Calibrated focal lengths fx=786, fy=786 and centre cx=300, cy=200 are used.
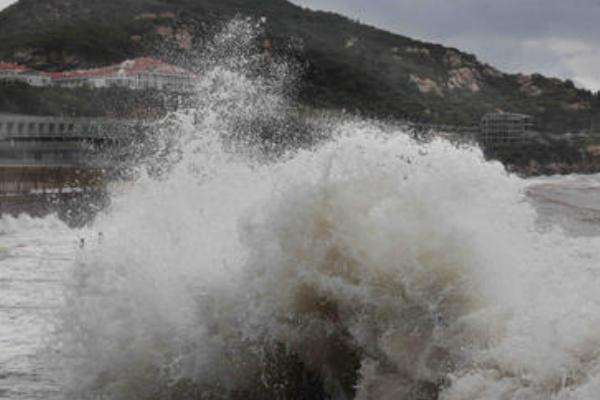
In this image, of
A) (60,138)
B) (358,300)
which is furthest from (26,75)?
(358,300)

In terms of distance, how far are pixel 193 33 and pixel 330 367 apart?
13916 cm

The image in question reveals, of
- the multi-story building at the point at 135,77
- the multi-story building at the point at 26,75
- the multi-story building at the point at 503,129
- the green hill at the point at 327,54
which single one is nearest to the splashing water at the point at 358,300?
the multi-story building at the point at 503,129

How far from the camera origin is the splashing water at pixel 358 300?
6.05 m

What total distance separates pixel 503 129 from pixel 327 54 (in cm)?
4373

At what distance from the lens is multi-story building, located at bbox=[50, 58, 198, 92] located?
322 feet

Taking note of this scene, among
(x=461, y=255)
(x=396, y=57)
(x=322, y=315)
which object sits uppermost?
(x=396, y=57)

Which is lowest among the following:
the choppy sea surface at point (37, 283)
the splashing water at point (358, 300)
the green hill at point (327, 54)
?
the choppy sea surface at point (37, 283)

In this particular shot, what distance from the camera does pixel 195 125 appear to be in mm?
12344

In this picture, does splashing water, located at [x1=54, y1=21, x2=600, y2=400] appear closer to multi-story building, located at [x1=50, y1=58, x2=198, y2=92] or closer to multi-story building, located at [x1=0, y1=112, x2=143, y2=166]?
multi-story building, located at [x1=0, y1=112, x2=143, y2=166]

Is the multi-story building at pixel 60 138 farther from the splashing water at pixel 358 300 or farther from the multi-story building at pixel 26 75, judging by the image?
the splashing water at pixel 358 300

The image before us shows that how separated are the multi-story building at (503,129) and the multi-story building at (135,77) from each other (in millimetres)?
36170

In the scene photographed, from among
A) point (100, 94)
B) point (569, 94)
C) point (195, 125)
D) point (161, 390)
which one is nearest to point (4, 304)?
point (195, 125)

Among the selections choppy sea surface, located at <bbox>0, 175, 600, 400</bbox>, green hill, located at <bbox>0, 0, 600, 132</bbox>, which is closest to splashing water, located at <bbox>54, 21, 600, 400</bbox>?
choppy sea surface, located at <bbox>0, 175, 600, 400</bbox>

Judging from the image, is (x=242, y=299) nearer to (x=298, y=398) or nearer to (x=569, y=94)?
(x=298, y=398)
